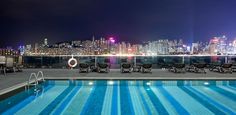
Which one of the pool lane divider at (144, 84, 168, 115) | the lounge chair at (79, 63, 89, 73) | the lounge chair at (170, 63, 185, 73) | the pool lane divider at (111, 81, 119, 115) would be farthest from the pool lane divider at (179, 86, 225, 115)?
the lounge chair at (79, 63, 89, 73)

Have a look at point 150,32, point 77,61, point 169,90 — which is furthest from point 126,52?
point 169,90

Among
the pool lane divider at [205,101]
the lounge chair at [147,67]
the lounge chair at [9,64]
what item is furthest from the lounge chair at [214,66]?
the lounge chair at [9,64]

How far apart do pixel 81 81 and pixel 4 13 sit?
28.2 feet

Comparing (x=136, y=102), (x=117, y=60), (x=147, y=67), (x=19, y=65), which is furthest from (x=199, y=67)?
(x=19, y=65)

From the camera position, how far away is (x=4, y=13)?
Result: 15430mm

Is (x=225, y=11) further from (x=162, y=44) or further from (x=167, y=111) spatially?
(x=167, y=111)

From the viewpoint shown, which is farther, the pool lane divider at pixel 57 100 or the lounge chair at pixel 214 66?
the lounge chair at pixel 214 66

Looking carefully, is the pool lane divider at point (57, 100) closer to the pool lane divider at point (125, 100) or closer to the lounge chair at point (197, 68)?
the pool lane divider at point (125, 100)

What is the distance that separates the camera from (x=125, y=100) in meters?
6.70

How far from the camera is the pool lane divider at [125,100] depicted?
5.61 meters

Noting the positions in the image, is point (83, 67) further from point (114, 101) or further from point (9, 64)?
point (114, 101)

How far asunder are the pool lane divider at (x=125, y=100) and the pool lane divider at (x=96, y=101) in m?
0.45

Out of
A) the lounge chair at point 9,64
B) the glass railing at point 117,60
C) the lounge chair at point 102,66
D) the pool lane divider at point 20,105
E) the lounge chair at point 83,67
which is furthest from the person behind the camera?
the glass railing at point 117,60

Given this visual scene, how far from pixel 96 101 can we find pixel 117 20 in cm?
1116
